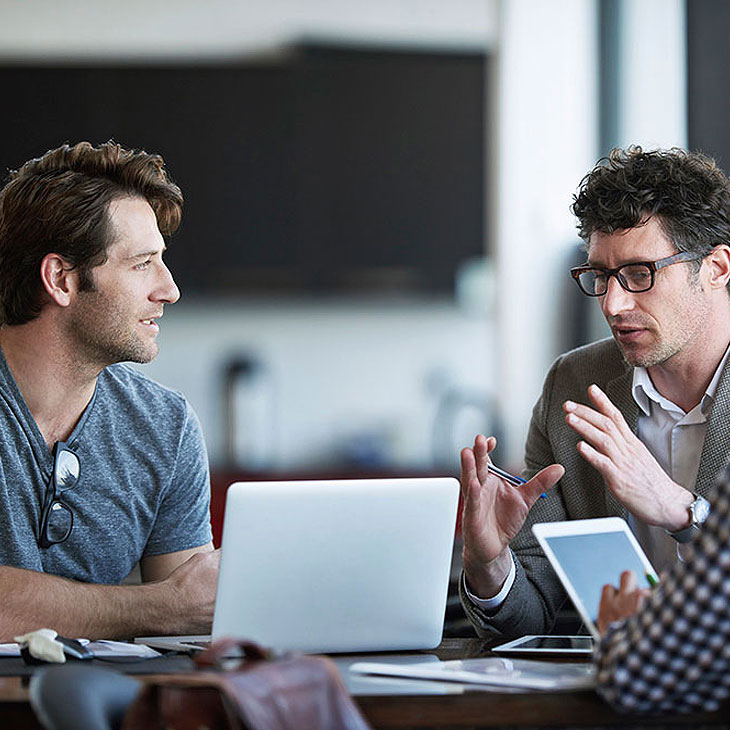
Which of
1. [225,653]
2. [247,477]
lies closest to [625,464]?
[225,653]

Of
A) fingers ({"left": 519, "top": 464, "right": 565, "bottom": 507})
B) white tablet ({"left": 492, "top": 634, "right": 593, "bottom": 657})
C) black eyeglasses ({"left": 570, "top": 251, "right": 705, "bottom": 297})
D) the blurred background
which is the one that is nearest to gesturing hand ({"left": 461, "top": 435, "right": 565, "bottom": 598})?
fingers ({"left": 519, "top": 464, "right": 565, "bottom": 507})

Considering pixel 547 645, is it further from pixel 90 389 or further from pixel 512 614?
pixel 90 389

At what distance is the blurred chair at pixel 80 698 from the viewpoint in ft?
3.73

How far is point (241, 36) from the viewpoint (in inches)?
199

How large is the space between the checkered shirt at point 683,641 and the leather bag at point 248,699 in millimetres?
283

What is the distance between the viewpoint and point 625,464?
5.84ft

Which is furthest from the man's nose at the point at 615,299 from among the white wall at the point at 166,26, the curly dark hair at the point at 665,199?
the white wall at the point at 166,26

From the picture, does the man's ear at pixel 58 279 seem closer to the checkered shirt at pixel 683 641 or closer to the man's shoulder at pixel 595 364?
the man's shoulder at pixel 595 364

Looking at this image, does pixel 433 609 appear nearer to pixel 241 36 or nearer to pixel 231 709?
pixel 231 709

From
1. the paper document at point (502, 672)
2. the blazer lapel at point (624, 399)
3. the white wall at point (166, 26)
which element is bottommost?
the paper document at point (502, 672)

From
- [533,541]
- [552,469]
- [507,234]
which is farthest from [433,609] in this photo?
[507,234]

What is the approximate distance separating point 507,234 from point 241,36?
1456 mm

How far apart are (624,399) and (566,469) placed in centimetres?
17

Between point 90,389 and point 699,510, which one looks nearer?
point 699,510
